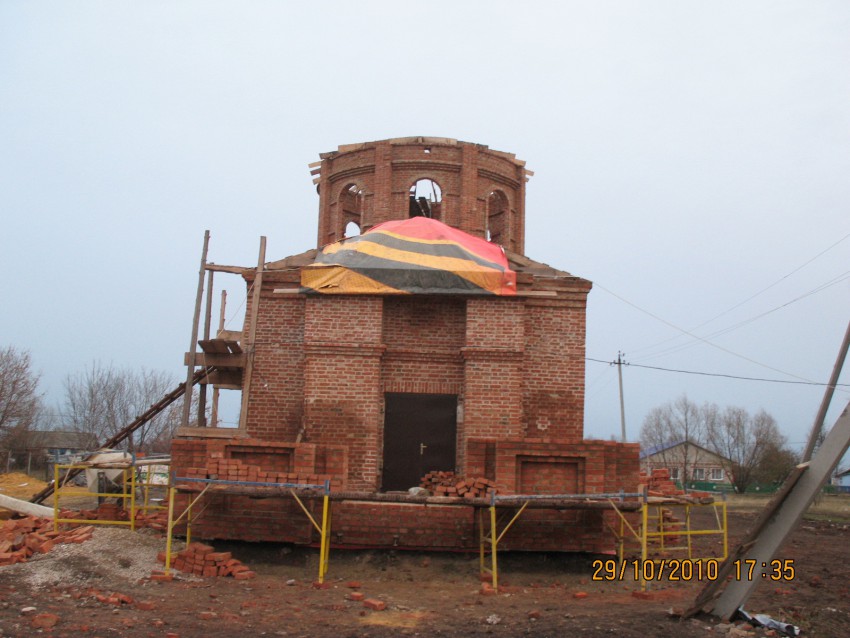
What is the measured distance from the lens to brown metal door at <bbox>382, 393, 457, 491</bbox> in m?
14.4

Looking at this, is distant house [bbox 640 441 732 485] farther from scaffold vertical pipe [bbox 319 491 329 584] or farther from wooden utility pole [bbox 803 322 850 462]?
wooden utility pole [bbox 803 322 850 462]

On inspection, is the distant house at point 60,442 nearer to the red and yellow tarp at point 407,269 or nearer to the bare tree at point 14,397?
the bare tree at point 14,397

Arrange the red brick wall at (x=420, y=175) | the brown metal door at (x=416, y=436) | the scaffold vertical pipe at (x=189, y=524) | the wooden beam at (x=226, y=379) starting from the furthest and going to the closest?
the red brick wall at (x=420, y=175) → the wooden beam at (x=226, y=379) → the brown metal door at (x=416, y=436) → the scaffold vertical pipe at (x=189, y=524)

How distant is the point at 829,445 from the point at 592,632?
9.94ft

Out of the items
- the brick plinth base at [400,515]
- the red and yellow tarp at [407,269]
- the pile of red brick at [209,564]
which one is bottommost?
the pile of red brick at [209,564]

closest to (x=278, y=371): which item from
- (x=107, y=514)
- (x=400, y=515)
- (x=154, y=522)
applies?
(x=154, y=522)

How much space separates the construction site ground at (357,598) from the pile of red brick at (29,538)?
0.74ft

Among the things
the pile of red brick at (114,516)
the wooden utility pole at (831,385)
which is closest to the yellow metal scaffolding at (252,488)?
the pile of red brick at (114,516)

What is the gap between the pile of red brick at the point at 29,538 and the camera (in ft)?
36.4

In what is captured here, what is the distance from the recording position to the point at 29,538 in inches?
468

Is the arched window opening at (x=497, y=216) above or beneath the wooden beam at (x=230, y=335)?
above

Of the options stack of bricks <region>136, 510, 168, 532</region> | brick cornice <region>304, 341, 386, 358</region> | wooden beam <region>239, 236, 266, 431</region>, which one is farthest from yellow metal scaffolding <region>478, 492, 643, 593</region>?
stack of bricks <region>136, 510, 168, 532</region>

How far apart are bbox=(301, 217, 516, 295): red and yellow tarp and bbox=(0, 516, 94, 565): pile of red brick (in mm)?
5429

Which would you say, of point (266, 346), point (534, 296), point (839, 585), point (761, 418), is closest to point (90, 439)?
point (266, 346)
